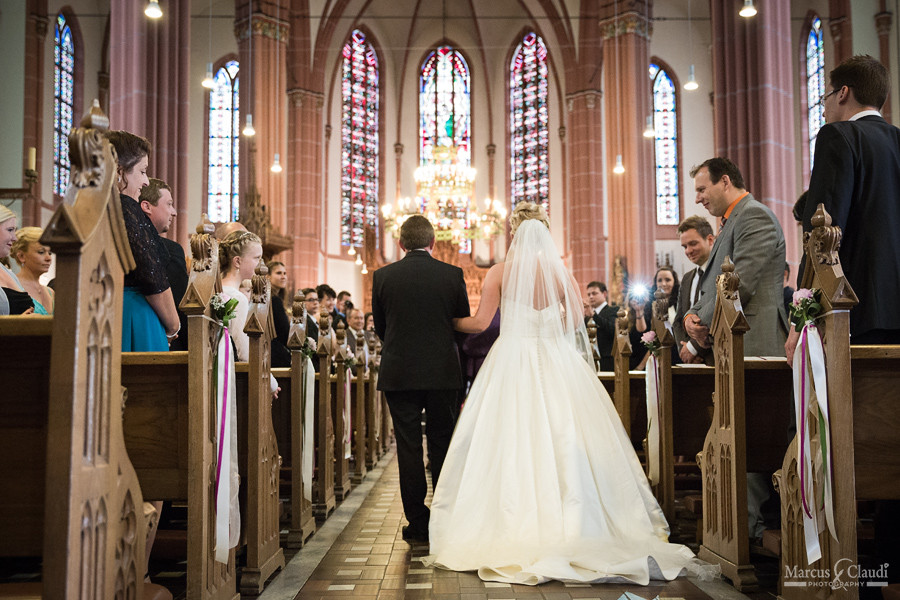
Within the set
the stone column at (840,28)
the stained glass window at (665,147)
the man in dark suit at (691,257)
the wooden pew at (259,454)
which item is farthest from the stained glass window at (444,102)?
the wooden pew at (259,454)

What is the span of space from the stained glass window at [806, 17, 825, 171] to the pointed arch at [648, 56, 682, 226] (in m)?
4.92

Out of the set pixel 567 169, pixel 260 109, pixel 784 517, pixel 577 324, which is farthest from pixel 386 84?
pixel 784 517

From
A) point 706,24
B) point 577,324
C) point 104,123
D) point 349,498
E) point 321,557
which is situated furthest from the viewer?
point 706,24

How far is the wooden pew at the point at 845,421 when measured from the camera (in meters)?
2.85

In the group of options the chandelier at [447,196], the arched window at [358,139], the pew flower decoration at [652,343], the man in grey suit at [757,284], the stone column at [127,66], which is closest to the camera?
the man in grey suit at [757,284]

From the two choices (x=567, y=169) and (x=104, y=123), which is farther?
(x=567, y=169)

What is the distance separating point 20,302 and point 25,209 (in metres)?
10.9

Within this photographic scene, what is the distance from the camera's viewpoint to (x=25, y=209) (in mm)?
13789

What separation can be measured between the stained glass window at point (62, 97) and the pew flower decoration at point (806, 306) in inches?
617

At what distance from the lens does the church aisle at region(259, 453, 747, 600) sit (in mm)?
3463

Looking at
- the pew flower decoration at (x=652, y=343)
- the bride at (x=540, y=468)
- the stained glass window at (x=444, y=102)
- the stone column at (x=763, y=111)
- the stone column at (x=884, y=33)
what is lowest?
the bride at (x=540, y=468)

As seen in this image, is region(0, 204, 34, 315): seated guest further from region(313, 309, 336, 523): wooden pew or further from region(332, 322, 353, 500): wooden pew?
region(332, 322, 353, 500): wooden pew

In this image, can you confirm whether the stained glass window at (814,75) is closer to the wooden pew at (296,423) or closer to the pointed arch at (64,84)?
the pointed arch at (64,84)

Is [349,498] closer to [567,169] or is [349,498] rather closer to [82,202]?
[82,202]
